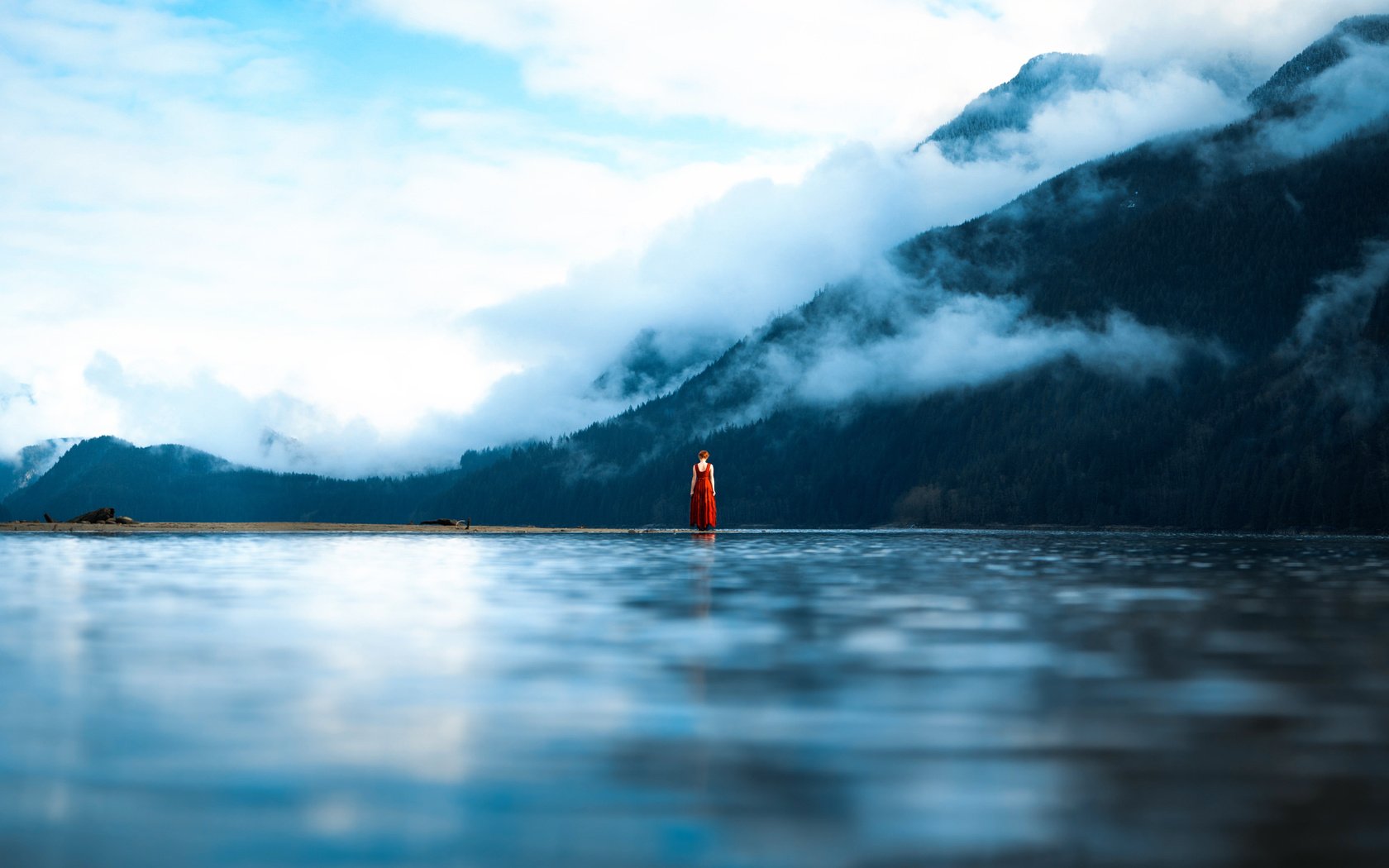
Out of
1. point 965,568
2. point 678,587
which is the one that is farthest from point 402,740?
point 965,568

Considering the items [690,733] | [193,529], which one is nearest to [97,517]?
[193,529]

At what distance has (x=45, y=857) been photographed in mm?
5051

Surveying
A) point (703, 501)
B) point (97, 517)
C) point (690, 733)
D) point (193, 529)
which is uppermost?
point (703, 501)

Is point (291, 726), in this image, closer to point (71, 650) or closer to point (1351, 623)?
point (71, 650)

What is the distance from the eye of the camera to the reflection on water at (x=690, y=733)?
5359 millimetres

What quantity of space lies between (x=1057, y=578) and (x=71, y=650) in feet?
54.9

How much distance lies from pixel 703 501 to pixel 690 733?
46.3 m

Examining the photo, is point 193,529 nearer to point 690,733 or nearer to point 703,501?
point 703,501

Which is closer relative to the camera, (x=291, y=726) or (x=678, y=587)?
(x=291, y=726)

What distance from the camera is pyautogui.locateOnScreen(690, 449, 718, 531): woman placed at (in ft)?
171

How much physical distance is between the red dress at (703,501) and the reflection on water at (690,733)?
35455 millimetres

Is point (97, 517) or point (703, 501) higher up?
point (703, 501)

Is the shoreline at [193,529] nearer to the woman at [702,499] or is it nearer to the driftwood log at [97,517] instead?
the driftwood log at [97,517]

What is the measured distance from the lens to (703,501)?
53.9 metres
